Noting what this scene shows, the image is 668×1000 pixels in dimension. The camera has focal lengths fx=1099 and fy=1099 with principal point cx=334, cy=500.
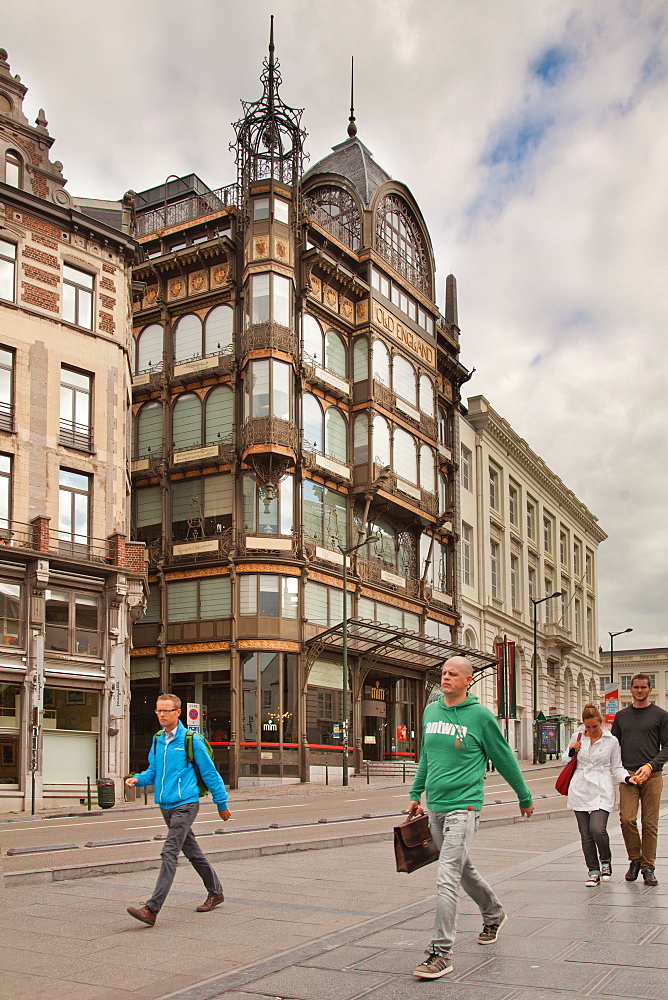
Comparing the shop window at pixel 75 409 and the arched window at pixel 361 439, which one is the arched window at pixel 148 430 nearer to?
the arched window at pixel 361 439

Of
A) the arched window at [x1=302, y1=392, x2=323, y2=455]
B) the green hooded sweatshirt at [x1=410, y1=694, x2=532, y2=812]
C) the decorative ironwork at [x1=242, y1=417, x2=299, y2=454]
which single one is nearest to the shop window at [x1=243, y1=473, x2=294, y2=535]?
the decorative ironwork at [x1=242, y1=417, x2=299, y2=454]

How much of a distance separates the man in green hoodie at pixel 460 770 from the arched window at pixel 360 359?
1609 inches

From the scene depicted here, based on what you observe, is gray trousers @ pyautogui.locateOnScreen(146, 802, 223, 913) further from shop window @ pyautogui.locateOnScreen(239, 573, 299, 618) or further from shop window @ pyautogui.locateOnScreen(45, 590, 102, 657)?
shop window @ pyautogui.locateOnScreen(239, 573, 299, 618)

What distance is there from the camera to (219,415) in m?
43.4

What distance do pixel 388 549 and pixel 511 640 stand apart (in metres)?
19.4

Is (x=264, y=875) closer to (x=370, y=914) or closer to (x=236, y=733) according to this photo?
(x=370, y=914)

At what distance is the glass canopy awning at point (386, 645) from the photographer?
41.4m

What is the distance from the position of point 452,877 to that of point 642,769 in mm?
3723

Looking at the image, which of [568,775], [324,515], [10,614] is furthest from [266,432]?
[568,775]

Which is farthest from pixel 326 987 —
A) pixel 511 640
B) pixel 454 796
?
pixel 511 640

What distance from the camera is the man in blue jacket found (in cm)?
849

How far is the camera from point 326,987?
6227 millimetres

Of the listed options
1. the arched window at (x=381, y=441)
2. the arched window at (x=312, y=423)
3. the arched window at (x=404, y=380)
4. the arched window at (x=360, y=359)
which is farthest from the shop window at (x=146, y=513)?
the arched window at (x=404, y=380)

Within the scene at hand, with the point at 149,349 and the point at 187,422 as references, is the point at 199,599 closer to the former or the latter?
the point at 187,422
